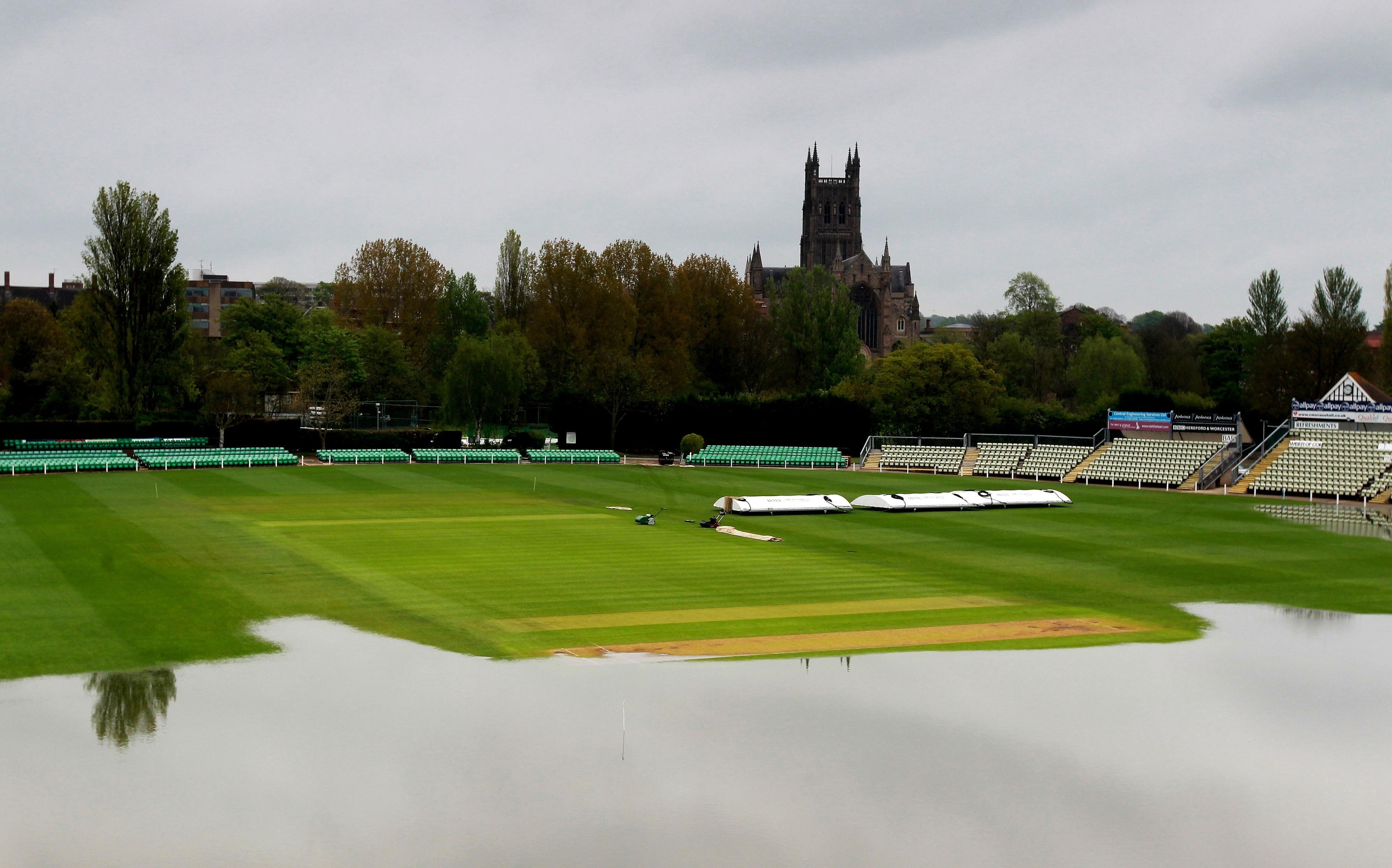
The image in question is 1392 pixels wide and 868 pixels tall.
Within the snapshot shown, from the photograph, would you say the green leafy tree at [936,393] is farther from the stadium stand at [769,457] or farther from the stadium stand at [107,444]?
the stadium stand at [107,444]

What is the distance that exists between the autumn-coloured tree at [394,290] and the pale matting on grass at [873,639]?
95.4m

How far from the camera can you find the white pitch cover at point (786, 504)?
45.3 meters

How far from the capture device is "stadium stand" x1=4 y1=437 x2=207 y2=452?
7075 cm

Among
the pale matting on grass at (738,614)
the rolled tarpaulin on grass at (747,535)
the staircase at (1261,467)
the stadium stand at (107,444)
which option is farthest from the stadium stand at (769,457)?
the pale matting on grass at (738,614)

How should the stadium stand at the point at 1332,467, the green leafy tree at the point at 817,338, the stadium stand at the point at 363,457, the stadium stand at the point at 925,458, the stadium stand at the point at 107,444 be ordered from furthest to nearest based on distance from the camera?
1. the green leafy tree at the point at 817,338
2. the stadium stand at the point at 363,457
3. the stadium stand at the point at 925,458
4. the stadium stand at the point at 107,444
5. the stadium stand at the point at 1332,467

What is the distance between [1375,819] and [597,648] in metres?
13.0

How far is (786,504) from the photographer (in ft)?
152

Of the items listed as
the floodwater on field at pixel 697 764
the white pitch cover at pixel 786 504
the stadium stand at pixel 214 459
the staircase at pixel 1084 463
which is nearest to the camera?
the floodwater on field at pixel 697 764

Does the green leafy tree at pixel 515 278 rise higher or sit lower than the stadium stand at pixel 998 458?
higher

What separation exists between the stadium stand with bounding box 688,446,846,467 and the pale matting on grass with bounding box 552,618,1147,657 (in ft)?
165

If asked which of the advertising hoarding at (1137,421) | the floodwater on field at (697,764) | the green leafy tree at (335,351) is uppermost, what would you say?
the green leafy tree at (335,351)

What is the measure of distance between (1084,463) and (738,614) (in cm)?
4822

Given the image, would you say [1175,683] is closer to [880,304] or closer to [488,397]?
[488,397]

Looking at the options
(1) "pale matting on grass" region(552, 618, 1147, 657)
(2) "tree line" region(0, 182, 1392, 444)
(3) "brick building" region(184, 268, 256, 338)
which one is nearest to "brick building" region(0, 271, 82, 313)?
(3) "brick building" region(184, 268, 256, 338)
